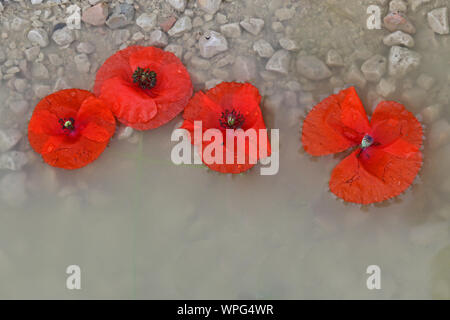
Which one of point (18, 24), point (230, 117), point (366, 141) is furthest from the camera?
point (18, 24)

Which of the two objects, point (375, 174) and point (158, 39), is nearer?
point (375, 174)

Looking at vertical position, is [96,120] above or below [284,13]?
below

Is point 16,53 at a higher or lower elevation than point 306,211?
higher

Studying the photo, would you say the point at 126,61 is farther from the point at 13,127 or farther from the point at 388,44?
the point at 388,44

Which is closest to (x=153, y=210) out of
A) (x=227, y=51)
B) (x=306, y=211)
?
(x=306, y=211)

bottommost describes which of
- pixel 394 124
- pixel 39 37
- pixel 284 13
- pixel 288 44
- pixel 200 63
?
pixel 394 124

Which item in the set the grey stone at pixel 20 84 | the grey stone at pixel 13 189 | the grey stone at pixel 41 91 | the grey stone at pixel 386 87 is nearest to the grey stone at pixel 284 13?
the grey stone at pixel 386 87

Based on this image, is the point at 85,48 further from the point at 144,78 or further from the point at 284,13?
the point at 284,13

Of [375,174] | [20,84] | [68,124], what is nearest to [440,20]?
[375,174]
